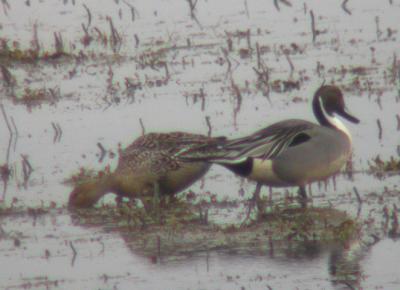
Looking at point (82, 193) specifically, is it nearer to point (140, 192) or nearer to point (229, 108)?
point (140, 192)

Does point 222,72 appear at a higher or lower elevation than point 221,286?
higher

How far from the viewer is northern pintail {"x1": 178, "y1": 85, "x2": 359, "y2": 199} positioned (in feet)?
31.4

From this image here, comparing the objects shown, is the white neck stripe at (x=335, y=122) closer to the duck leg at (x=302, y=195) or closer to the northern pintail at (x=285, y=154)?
the northern pintail at (x=285, y=154)

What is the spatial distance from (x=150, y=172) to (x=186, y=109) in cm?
334

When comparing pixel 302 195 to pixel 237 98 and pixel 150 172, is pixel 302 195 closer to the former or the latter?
pixel 150 172

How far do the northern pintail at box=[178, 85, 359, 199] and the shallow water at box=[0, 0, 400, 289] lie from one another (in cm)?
22

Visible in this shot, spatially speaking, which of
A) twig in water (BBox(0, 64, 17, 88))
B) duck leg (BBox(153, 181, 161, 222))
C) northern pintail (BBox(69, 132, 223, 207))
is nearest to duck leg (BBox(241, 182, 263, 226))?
northern pintail (BBox(69, 132, 223, 207))

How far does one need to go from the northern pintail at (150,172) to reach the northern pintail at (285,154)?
0.10 metres

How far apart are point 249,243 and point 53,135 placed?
4.67 meters

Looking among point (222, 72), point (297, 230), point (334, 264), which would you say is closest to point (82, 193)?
point (297, 230)

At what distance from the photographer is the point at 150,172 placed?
32.7 feet

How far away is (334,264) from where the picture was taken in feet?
25.5

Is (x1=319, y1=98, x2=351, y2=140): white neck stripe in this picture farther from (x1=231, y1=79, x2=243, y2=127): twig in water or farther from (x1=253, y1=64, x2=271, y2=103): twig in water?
(x1=253, y1=64, x2=271, y2=103): twig in water

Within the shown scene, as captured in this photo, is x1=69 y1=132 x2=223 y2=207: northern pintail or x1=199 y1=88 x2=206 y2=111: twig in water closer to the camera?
x1=69 y1=132 x2=223 y2=207: northern pintail
